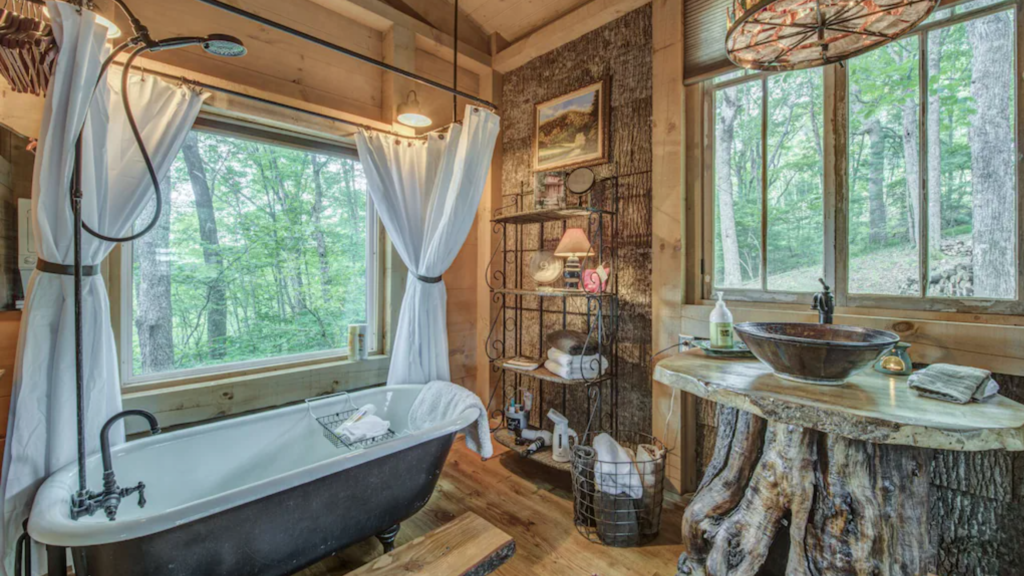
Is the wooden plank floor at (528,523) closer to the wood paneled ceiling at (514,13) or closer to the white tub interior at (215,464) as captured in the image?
the white tub interior at (215,464)

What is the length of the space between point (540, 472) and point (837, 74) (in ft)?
7.67

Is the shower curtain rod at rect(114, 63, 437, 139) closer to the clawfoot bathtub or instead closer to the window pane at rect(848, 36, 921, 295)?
the clawfoot bathtub

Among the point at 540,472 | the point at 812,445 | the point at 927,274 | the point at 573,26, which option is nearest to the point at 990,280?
the point at 927,274

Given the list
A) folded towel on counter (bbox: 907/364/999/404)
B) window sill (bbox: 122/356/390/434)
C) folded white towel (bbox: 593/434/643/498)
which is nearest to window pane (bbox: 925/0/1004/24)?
folded towel on counter (bbox: 907/364/999/404)

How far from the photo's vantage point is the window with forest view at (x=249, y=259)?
6.50ft

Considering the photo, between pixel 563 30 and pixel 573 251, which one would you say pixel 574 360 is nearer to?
pixel 573 251

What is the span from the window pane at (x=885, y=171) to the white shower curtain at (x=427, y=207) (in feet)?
5.31

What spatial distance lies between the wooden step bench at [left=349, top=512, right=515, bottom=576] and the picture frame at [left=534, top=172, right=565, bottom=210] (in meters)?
1.73

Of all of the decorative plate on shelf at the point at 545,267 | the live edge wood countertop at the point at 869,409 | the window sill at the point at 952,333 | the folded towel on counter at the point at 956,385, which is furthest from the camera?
the decorative plate on shelf at the point at 545,267

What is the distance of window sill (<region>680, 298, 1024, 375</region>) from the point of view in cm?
131

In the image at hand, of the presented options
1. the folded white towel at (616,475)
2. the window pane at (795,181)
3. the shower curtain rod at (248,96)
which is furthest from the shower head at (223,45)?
the window pane at (795,181)

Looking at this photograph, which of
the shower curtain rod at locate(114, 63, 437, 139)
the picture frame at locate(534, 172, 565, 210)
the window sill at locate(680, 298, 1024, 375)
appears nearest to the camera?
the window sill at locate(680, 298, 1024, 375)

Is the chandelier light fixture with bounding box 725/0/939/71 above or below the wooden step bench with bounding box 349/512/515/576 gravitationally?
above

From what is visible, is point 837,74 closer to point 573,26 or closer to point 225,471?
point 573,26
